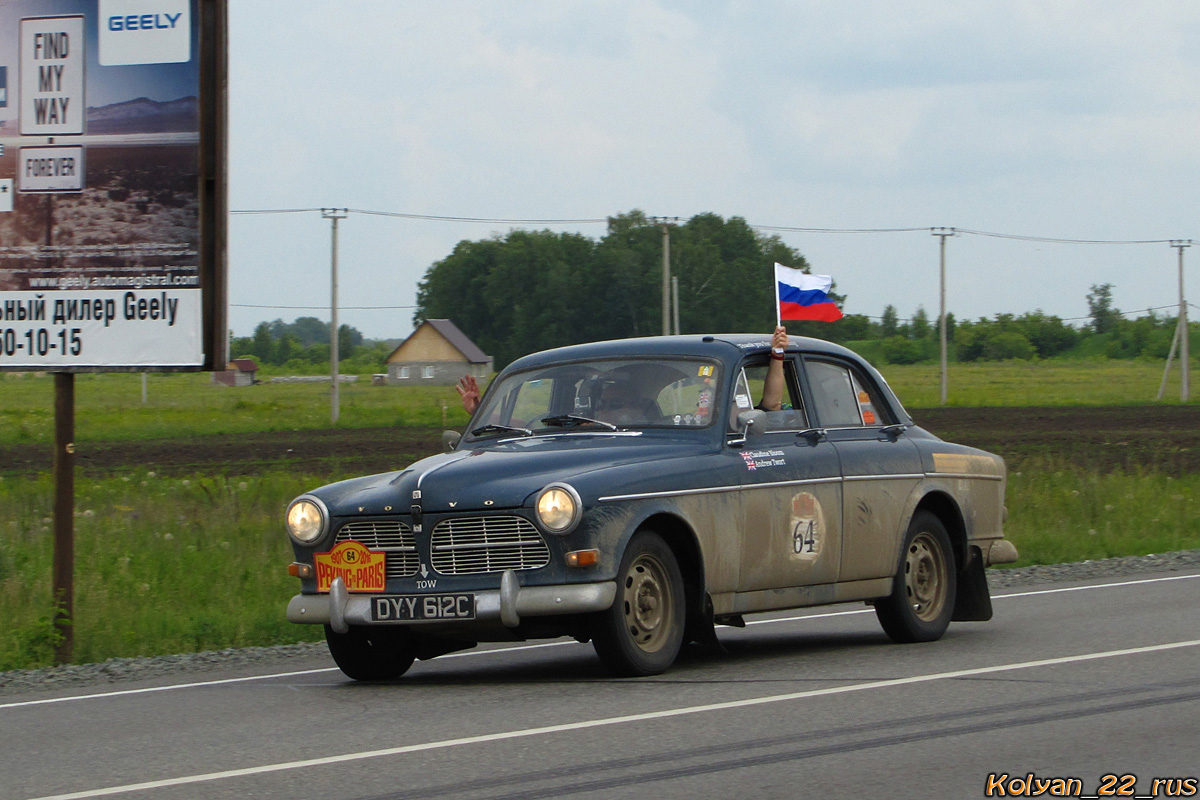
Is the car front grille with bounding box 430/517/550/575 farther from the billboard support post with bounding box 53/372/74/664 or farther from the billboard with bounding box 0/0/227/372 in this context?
the billboard support post with bounding box 53/372/74/664

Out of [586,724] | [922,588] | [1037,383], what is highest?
[1037,383]

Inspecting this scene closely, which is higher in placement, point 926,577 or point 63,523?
point 63,523

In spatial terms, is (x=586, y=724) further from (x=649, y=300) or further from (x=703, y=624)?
(x=649, y=300)

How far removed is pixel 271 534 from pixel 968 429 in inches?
1163

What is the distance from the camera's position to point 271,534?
53.8 ft

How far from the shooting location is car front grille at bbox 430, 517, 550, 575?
864 cm

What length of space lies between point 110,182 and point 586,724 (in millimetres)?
5804

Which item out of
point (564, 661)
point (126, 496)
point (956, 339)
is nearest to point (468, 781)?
point (564, 661)

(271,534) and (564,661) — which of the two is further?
(271,534)

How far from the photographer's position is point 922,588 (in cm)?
1108

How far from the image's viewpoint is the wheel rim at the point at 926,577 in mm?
10969

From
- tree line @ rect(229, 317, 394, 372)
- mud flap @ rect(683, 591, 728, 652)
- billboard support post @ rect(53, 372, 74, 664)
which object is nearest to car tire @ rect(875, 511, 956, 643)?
mud flap @ rect(683, 591, 728, 652)

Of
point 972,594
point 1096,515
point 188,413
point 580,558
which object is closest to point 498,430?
point 580,558

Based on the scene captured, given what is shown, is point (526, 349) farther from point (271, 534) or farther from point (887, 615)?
point (887, 615)
